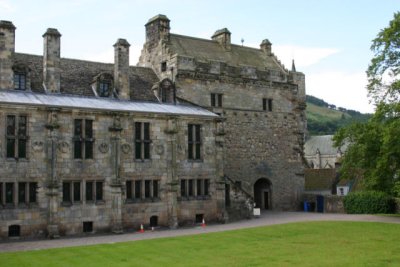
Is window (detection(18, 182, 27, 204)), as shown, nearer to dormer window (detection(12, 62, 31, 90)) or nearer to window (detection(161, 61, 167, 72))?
dormer window (detection(12, 62, 31, 90))

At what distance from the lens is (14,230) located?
29.0m

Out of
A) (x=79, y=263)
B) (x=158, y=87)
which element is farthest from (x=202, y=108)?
(x=79, y=263)

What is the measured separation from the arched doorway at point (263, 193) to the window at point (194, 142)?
40.4 feet

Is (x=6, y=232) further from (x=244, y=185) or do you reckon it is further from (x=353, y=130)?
(x=353, y=130)

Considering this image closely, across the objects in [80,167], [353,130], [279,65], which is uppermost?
[279,65]

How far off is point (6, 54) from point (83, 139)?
738 cm

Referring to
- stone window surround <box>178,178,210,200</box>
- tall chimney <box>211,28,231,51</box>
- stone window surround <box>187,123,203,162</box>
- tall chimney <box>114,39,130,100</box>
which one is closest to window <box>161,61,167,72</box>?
tall chimney <box>114,39,130,100</box>

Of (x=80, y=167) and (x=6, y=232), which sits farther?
(x=80, y=167)

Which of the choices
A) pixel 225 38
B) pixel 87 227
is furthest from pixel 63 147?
pixel 225 38

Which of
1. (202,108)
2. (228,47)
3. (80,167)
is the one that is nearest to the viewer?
(80,167)

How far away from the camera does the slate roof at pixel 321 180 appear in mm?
57094

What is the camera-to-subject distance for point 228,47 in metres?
49.1

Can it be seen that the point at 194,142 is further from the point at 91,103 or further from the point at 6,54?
the point at 6,54

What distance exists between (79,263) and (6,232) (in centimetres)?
1094
